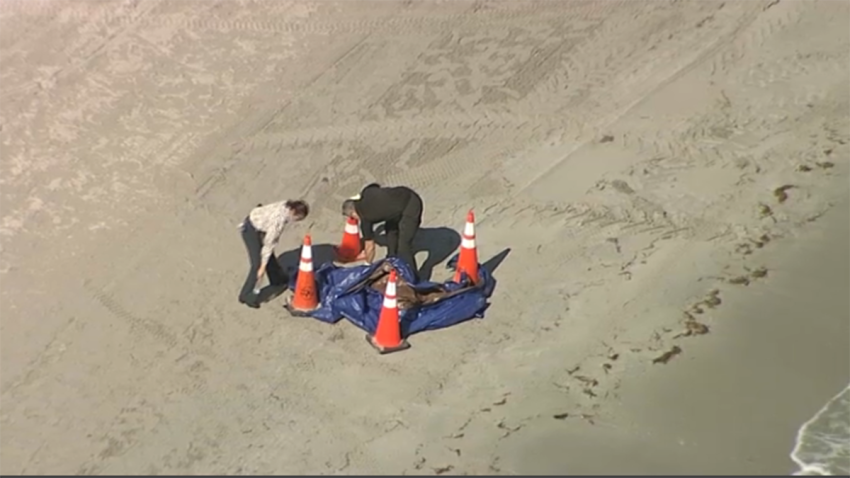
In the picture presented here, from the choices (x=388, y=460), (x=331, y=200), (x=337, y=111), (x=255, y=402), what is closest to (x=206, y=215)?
(x=331, y=200)

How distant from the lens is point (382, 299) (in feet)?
35.2

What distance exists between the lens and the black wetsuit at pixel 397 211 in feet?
36.5

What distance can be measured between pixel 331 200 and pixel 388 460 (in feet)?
13.7

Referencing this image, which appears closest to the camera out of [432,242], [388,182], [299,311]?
[299,311]

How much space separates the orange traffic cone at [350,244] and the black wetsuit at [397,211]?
438mm

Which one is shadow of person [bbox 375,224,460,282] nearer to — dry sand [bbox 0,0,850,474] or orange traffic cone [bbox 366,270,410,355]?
dry sand [bbox 0,0,850,474]

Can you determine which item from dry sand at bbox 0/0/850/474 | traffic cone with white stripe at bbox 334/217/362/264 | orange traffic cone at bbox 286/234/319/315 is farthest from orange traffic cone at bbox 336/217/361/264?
orange traffic cone at bbox 286/234/319/315

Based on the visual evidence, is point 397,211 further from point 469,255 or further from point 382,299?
point 382,299

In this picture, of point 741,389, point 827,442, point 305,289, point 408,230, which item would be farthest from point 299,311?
point 827,442

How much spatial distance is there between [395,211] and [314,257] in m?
1.23

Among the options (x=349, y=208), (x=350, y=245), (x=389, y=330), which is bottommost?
(x=389, y=330)

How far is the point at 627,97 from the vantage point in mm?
14195

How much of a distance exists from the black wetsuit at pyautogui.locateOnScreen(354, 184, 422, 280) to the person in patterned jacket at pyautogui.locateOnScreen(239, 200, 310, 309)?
0.57 meters

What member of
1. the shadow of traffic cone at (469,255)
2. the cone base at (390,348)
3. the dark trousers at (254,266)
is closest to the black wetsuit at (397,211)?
the shadow of traffic cone at (469,255)
